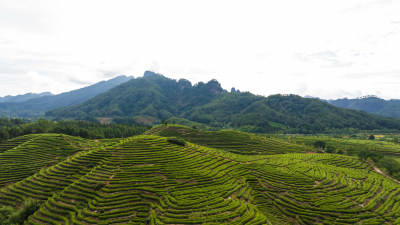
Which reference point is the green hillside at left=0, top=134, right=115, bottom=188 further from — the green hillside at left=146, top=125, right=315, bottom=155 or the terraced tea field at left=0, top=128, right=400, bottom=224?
the green hillside at left=146, top=125, right=315, bottom=155

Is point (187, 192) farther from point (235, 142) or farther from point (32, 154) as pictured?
point (235, 142)

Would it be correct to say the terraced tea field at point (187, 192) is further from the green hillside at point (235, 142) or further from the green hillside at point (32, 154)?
the green hillside at point (235, 142)

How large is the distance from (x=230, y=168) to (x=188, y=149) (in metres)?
18.3

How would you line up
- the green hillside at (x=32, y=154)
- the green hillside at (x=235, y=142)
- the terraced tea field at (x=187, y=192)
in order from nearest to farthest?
the terraced tea field at (x=187, y=192) → the green hillside at (x=32, y=154) → the green hillside at (x=235, y=142)

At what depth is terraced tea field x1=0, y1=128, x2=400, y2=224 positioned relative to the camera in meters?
38.6

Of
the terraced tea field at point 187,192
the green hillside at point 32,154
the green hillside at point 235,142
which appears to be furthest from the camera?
the green hillside at point 235,142

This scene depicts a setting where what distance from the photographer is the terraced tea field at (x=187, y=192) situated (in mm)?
38562

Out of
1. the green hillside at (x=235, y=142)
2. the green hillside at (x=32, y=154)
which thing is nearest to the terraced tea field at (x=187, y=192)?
the green hillside at (x=32, y=154)

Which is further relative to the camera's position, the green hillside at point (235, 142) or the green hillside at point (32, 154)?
the green hillside at point (235, 142)

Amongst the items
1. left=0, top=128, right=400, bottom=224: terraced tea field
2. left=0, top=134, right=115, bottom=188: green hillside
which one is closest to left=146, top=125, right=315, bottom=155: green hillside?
left=0, top=128, right=400, bottom=224: terraced tea field

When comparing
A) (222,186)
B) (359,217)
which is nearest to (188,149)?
(222,186)

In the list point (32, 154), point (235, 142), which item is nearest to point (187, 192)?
point (32, 154)

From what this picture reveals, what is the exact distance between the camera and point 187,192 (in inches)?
1741

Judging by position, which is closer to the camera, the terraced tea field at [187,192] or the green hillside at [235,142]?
the terraced tea field at [187,192]
